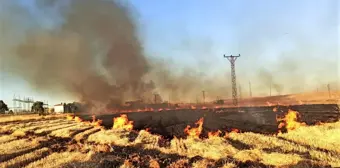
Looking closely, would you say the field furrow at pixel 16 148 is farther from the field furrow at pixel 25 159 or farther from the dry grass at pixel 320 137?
the dry grass at pixel 320 137

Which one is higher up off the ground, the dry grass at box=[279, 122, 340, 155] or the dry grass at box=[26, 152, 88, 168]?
the dry grass at box=[279, 122, 340, 155]

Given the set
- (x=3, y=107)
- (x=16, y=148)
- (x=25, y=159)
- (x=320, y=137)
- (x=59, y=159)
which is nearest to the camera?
(x=59, y=159)

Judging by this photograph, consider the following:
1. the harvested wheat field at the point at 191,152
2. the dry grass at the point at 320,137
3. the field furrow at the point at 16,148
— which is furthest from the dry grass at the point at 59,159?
the dry grass at the point at 320,137

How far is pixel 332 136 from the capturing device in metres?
25.8

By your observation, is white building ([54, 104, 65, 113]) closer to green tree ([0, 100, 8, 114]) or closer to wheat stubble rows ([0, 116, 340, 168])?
green tree ([0, 100, 8, 114])

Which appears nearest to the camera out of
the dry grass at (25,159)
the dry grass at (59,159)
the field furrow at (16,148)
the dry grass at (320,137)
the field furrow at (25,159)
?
the dry grass at (59,159)

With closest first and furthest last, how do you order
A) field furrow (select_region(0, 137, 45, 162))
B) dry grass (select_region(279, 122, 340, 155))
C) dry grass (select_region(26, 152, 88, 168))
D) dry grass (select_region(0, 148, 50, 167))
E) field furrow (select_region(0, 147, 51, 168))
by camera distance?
dry grass (select_region(26, 152, 88, 168)) < field furrow (select_region(0, 147, 51, 168)) < dry grass (select_region(0, 148, 50, 167)) < dry grass (select_region(279, 122, 340, 155)) < field furrow (select_region(0, 137, 45, 162))

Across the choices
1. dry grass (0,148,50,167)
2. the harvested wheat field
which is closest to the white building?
the harvested wheat field

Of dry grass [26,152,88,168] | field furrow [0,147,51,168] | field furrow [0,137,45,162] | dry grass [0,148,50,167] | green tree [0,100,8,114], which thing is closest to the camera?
dry grass [26,152,88,168]

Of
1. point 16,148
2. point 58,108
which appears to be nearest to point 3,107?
point 58,108

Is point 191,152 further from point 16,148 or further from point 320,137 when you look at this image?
point 16,148

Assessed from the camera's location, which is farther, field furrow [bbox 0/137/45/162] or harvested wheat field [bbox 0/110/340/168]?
field furrow [bbox 0/137/45/162]

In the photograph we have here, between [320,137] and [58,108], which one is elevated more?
[58,108]

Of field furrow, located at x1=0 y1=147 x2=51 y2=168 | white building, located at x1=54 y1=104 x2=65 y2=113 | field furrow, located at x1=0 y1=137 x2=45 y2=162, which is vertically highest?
white building, located at x1=54 y1=104 x2=65 y2=113
